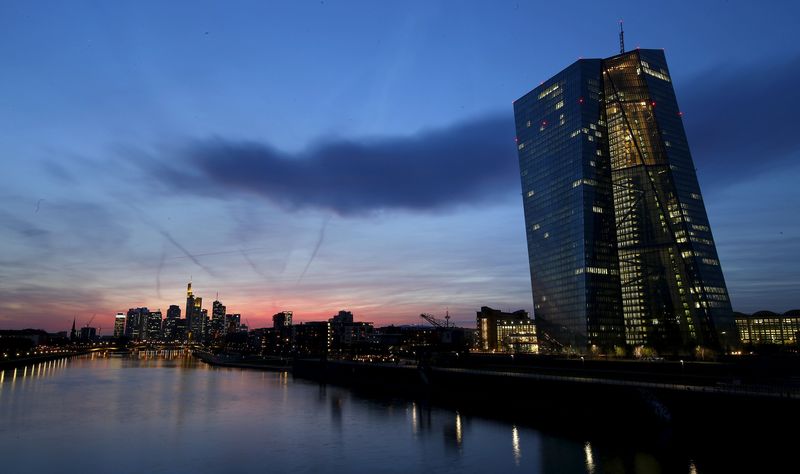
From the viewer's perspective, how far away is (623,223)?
565 feet

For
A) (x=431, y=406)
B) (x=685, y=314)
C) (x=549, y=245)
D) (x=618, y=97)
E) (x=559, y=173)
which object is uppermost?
(x=618, y=97)

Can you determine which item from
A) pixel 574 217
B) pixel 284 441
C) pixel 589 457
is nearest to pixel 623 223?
pixel 574 217

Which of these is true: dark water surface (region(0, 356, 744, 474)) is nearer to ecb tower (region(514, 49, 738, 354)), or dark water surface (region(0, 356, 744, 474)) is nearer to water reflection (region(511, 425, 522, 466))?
water reflection (region(511, 425, 522, 466))

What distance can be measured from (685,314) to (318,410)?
117815 mm

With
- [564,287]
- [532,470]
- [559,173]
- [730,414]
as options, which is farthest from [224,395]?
[559,173]

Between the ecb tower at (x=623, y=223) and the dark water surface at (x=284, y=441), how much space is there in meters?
88.2

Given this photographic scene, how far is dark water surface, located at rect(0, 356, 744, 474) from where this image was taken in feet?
164

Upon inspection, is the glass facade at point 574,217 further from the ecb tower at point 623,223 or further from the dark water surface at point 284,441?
the dark water surface at point 284,441

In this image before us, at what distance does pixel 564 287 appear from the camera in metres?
169

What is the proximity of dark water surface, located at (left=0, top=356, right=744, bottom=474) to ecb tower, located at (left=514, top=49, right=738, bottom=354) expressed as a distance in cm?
8818

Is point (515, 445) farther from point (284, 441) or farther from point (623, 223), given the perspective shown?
point (623, 223)

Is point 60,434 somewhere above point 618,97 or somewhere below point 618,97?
below

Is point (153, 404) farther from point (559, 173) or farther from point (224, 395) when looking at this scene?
point (559, 173)

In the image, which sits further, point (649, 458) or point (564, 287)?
point (564, 287)
